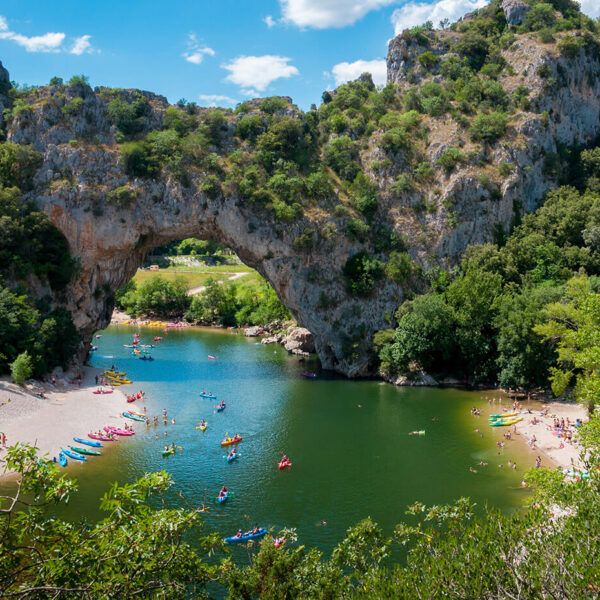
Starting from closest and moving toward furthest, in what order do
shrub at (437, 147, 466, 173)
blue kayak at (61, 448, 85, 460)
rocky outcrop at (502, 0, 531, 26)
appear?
blue kayak at (61, 448, 85, 460)
shrub at (437, 147, 466, 173)
rocky outcrop at (502, 0, 531, 26)

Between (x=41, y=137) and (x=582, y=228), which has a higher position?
(x=41, y=137)

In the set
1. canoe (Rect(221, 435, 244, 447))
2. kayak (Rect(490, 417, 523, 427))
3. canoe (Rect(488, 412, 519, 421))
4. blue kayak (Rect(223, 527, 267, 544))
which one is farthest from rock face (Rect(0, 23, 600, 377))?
blue kayak (Rect(223, 527, 267, 544))

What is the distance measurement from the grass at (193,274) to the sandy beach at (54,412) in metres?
56.3

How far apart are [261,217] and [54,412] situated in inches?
1210

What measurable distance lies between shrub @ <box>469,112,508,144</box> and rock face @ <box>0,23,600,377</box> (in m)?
1.14

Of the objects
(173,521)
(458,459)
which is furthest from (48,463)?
(458,459)

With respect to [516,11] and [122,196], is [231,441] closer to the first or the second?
[122,196]

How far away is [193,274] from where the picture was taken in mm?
115562

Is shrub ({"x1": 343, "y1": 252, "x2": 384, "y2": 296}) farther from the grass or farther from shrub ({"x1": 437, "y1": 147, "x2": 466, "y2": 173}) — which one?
the grass

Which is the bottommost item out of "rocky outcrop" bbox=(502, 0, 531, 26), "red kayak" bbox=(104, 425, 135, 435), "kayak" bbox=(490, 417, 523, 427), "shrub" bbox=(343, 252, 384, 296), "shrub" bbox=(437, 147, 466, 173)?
"red kayak" bbox=(104, 425, 135, 435)

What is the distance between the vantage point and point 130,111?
66000 millimetres

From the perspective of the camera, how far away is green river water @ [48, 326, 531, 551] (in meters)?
31.7

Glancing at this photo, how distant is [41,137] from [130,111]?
10.1 m

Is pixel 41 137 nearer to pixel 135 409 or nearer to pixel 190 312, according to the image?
pixel 135 409
